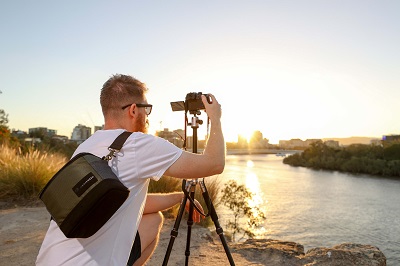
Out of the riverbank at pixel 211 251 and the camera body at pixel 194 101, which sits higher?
the camera body at pixel 194 101

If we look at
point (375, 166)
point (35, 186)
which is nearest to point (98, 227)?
point (35, 186)

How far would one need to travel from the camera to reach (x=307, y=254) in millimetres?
4055

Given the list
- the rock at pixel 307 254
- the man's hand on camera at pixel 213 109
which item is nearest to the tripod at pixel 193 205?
the man's hand on camera at pixel 213 109

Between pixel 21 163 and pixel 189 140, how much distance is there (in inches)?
230

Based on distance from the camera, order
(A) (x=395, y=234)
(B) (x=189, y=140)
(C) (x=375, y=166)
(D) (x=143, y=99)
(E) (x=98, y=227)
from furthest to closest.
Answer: (C) (x=375, y=166) < (A) (x=395, y=234) < (B) (x=189, y=140) < (D) (x=143, y=99) < (E) (x=98, y=227)

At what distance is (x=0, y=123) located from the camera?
15.9 meters

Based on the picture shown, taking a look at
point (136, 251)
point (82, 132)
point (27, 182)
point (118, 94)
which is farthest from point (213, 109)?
point (82, 132)

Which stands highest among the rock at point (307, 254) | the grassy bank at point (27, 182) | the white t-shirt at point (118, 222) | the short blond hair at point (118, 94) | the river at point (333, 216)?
the short blond hair at point (118, 94)

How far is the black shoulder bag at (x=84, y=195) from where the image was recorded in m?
1.45

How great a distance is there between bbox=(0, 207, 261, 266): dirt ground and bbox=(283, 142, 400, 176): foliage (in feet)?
79.1

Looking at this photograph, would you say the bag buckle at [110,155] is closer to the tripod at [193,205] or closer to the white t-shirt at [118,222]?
the white t-shirt at [118,222]

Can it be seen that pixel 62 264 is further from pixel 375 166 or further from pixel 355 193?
pixel 375 166

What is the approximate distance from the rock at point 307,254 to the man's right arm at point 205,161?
2435 mm

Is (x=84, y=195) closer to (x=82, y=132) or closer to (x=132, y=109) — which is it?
(x=132, y=109)
